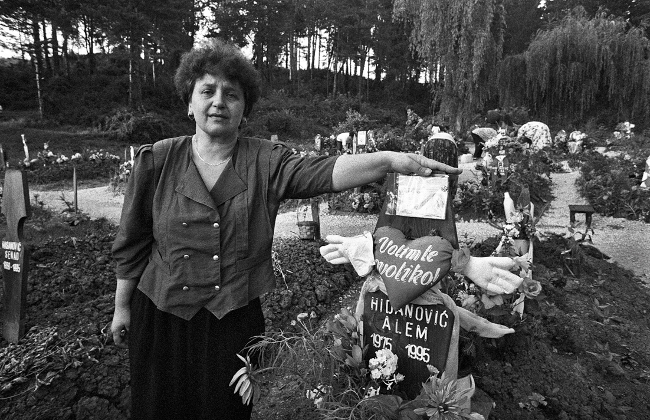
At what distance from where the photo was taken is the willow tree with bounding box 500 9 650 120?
A: 15.0m

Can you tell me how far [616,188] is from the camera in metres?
7.03

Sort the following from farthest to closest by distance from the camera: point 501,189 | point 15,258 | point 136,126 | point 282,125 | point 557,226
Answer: point 282,125 < point 136,126 < point 501,189 < point 557,226 < point 15,258

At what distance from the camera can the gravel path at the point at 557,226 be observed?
506 centimetres

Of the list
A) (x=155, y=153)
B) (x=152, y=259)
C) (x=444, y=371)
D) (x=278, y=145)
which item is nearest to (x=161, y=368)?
(x=152, y=259)

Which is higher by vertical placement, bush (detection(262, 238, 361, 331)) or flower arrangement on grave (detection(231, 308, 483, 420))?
flower arrangement on grave (detection(231, 308, 483, 420))

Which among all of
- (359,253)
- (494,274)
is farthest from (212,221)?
(494,274)

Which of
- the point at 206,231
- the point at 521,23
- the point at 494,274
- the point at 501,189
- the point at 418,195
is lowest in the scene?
the point at 501,189

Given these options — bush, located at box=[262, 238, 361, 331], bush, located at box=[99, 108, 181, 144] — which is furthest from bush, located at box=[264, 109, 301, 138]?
bush, located at box=[262, 238, 361, 331]

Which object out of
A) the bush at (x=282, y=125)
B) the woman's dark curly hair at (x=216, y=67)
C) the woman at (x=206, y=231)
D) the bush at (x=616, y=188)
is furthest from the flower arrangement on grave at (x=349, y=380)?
the bush at (x=282, y=125)

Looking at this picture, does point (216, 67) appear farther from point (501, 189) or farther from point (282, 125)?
point (282, 125)

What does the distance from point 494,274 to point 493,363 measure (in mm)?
838

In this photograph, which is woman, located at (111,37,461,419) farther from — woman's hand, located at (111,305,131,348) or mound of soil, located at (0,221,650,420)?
mound of soil, located at (0,221,650,420)

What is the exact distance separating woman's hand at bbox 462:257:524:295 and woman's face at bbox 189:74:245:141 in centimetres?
100

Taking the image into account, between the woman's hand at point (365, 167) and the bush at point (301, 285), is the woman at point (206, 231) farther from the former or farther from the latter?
the bush at point (301, 285)
